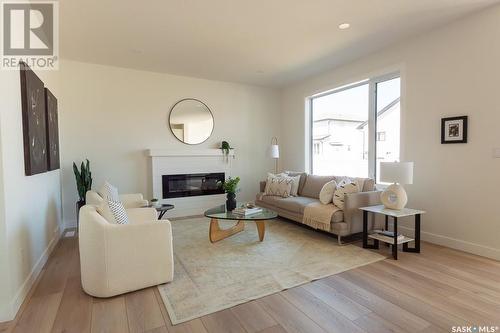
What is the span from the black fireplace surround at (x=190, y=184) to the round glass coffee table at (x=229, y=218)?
1.63 metres

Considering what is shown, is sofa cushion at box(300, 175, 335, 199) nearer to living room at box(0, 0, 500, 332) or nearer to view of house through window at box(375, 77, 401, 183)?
living room at box(0, 0, 500, 332)

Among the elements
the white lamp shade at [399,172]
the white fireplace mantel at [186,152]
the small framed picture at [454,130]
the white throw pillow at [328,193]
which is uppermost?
the small framed picture at [454,130]

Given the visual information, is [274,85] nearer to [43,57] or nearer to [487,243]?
[43,57]

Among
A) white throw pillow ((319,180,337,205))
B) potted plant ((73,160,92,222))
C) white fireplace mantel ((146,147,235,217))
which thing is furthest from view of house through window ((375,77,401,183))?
potted plant ((73,160,92,222))

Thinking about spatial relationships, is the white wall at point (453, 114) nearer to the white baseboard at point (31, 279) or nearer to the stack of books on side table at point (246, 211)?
the stack of books on side table at point (246, 211)

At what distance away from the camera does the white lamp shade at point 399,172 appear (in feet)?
10.5

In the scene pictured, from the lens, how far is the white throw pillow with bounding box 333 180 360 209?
367cm

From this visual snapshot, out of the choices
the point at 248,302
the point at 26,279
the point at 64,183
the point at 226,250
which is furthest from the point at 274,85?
the point at 26,279

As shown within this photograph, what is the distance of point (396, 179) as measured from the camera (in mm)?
3229

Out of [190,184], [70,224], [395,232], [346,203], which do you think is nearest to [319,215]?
[346,203]

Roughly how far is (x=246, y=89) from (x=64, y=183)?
397 centimetres

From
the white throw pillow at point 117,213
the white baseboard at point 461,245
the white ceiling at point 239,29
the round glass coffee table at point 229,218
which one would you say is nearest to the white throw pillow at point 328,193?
the round glass coffee table at point 229,218

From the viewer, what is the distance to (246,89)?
239 inches

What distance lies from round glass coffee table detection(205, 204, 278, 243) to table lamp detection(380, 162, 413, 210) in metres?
1.44
